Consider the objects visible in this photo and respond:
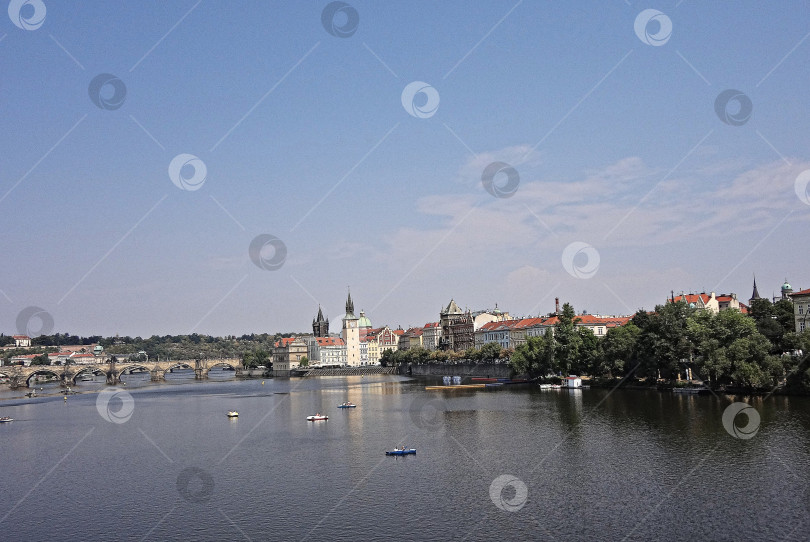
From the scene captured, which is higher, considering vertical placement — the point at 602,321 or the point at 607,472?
the point at 602,321

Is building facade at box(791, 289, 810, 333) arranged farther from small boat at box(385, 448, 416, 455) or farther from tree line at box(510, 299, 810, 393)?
small boat at box(385, 448, 416, 455)

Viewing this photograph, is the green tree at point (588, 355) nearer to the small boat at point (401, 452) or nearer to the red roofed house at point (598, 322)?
the red roofed house at point (598, 322)

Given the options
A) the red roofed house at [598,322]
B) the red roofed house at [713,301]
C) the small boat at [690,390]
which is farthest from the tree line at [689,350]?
the red roofed house at [598,322]

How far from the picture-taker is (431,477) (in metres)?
42.0

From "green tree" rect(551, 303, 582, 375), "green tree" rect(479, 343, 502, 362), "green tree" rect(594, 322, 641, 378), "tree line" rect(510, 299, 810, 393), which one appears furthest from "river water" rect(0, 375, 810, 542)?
"green tree" rect(479, 343, 502, 362)

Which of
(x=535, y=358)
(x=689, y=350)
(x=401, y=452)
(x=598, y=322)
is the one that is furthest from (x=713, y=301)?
(x=401, y=452)

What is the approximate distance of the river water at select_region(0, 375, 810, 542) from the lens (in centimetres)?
3209

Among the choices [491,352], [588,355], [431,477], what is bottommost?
[431,477]

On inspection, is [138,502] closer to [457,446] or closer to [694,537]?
[457,446]

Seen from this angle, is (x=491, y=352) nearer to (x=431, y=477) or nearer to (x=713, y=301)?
(x=713, y=301)

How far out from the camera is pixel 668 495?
35.4m

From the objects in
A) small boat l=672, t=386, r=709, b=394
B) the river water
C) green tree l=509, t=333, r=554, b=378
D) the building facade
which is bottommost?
the river water

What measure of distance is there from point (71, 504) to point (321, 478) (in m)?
14.0

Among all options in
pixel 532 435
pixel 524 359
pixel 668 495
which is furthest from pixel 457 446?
pixel 524 359
